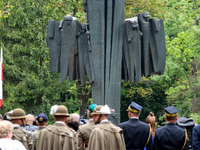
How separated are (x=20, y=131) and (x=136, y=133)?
2.07 metres

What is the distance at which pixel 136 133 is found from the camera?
6625 mm

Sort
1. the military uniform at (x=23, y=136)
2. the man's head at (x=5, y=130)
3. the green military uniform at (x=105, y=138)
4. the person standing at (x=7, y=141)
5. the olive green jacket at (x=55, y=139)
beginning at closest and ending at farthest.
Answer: the person standing at (x=7, y=141)
the man's head at (x=5, y=130)
the green military uniform at (x=105, y=138)
the olive green jacket at (x=55, y=139)
the military uniform at (x=23, y=136)

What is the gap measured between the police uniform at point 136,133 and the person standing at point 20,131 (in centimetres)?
173

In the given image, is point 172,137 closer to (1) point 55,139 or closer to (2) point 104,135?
(2) point 104,135

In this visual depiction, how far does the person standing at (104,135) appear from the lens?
585 centimetres

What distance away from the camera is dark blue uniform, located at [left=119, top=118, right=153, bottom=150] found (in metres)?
6.62

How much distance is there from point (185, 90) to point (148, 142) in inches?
657

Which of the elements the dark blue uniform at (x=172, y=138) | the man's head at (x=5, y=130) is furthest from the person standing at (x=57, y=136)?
the dark blue uniform at (x=172, y=138)

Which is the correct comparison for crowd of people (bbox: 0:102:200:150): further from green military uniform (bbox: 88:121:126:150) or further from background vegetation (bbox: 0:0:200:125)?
background vegetation (bbox: 0:0:200:125)

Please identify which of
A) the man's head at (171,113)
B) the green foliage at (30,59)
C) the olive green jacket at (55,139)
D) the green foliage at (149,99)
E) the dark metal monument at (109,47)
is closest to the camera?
the olive green jacket at (55,139)

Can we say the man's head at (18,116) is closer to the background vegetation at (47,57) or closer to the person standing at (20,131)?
the person standing at (20,131)

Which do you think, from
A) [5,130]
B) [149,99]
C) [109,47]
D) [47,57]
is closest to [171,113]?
[5,130]

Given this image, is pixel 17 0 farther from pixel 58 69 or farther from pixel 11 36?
pixel 58 69

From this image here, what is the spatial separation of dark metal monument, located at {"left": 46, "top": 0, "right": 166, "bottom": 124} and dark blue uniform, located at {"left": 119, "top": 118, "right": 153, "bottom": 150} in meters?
3.14
